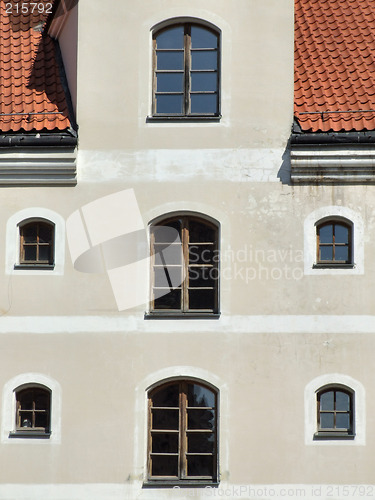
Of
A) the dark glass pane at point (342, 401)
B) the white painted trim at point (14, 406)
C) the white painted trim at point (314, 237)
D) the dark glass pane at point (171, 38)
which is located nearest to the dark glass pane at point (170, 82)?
the dark glass pane at point (171, 38)

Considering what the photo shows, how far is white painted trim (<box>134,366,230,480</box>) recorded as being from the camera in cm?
1616

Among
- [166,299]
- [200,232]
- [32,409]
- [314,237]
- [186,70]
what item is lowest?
[32,409]

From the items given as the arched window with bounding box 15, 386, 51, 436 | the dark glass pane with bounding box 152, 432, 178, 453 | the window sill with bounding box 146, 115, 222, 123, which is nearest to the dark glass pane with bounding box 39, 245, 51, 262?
the arched window with bounding box 15, 386, 51, 436

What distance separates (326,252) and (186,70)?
402 cm

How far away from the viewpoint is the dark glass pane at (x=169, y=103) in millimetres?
17172

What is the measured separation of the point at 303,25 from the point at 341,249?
5200mm

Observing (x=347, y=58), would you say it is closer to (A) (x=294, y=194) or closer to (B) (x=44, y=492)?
(A) (x=294, y=194)

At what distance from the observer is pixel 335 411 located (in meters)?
16.3

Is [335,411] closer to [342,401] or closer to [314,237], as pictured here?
[342,401]

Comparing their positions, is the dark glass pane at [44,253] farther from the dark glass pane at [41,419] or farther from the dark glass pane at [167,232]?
the dark glass pane at [41,419]

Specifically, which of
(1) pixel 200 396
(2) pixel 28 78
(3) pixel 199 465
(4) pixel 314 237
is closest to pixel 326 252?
(4) pixel 314 237

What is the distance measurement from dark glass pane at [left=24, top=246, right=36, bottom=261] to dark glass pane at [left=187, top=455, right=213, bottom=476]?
433cm

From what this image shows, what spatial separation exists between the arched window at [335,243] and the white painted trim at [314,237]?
0.11 m

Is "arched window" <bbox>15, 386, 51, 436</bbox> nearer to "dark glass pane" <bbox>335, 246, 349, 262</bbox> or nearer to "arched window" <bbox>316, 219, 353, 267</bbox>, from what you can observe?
"arched window" <bbox>316, 219, 353, 267</bbox>
